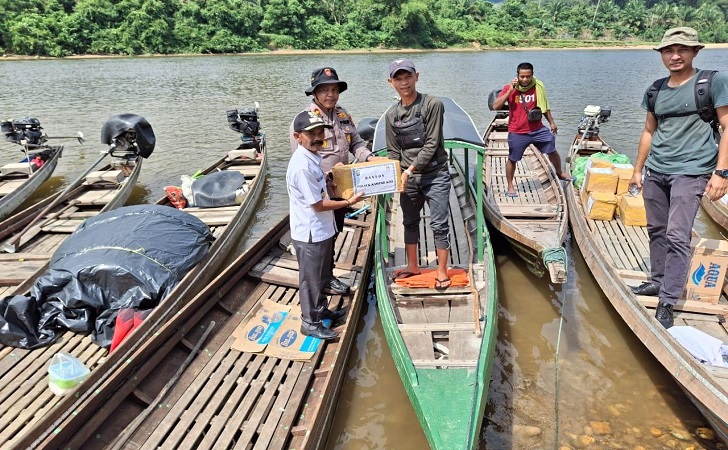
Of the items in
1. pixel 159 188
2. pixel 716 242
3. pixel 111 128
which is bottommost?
pixel 159 188

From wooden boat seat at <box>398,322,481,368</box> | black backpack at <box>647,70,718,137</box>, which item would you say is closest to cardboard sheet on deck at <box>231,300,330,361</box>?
wooden boat seat at <box>398,322,481,368</box>

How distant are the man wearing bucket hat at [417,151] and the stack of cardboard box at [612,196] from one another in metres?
3.26

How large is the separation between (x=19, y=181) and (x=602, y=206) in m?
11.1

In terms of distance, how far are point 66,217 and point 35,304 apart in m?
3.57

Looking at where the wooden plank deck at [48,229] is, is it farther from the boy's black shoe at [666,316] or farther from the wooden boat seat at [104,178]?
the boy's black shoe at [666,316]

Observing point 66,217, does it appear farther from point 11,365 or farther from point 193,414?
point 193,414

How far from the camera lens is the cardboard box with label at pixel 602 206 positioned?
672 cm

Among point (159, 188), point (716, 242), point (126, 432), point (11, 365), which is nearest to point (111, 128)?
point (159, 188)

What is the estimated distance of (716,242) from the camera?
4652mm

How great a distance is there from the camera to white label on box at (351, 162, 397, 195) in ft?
13.3

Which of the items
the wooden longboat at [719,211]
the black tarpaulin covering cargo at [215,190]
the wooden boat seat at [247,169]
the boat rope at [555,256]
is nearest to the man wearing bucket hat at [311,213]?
the boat rope at [555,256]

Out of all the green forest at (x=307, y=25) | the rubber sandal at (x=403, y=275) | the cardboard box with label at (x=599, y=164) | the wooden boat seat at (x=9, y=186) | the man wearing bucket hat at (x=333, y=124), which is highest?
the green forest at (x=307, y=25)

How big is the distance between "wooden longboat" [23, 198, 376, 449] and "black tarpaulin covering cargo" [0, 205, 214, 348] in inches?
18.5

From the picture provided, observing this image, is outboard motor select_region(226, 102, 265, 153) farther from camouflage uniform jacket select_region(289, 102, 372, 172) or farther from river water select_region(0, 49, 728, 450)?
camouflage uniform jacket select_region(289, 102, 372, 172)
